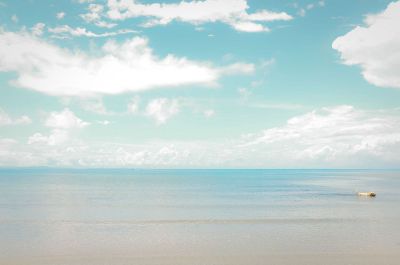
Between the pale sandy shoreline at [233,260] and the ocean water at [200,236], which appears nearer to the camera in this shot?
the pale sandy shoreline at [233,260]

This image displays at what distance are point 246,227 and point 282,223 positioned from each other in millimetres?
7396

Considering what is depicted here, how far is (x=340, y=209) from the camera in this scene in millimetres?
80250

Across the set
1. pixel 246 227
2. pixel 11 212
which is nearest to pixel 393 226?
pixel 246 227

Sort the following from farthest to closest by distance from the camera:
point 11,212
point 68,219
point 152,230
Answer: point 11,212, point 68,219, point 152,230

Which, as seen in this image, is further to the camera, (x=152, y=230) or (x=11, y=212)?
(x=11, y=212)

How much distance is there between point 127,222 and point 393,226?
4205cm

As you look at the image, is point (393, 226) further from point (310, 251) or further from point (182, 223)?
point (182, 223)

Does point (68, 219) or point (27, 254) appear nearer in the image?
point (27, 254)

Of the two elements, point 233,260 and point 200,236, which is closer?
point 233,260

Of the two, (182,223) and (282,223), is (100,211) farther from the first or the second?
(282,223)

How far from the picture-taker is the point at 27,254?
41.0 m

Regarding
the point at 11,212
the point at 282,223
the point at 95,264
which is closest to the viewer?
the point at 95,264

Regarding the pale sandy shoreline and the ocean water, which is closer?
the pale sandy shoreline

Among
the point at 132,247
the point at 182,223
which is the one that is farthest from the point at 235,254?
the point at 182,223
